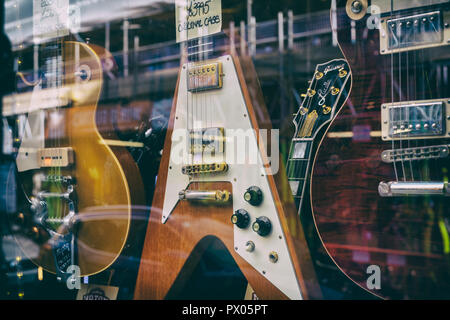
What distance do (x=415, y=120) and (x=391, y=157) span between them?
0.41ft

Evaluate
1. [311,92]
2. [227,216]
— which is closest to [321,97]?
[311,92]

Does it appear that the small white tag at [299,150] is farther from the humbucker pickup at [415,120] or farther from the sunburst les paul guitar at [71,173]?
the sunburst les paul guitar at [71,173]

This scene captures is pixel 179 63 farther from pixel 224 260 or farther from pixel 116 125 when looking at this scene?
pixel 224 260

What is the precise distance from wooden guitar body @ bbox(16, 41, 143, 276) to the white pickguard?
0.79 ft

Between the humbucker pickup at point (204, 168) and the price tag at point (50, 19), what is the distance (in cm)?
96

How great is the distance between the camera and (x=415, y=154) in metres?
1.23

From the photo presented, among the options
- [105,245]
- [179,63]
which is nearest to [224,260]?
[105,245]

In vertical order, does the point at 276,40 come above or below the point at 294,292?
above

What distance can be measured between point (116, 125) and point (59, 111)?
1.05 ft

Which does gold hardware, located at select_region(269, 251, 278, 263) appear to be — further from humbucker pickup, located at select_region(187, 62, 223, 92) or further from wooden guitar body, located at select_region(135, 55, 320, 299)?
humbucker pickup, located at select_region(187, 62, 223, 92)

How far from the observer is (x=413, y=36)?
1251 mm

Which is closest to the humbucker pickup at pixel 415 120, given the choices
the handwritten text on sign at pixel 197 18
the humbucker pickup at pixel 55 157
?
the handwritten text on sign at pixel 197 18

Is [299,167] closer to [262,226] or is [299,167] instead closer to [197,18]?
[262,226]

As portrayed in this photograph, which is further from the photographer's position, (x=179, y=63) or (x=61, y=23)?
(x=61, y=23)
